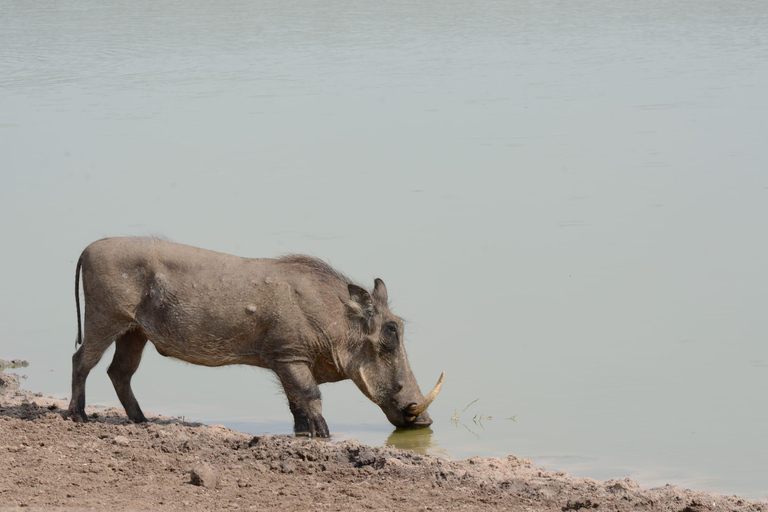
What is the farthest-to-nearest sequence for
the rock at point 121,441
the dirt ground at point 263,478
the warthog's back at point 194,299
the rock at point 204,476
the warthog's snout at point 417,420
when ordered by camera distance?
the warthog's snout at point 417,420 → the warthog's back at point 194,299 → the rock at point 121,441 → the rock at point 204,476 → the dirt ground at point 263,478

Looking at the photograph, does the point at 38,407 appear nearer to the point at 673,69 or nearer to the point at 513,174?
the point at 513,174

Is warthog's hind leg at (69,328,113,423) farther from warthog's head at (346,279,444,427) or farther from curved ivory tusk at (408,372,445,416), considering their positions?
curved ivory tusk at (408,372,445,416)

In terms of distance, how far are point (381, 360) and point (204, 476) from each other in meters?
1.93

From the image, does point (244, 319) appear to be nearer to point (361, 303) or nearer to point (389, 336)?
point (361, 303)

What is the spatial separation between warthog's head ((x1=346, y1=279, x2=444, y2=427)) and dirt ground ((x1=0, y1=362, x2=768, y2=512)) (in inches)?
34.3

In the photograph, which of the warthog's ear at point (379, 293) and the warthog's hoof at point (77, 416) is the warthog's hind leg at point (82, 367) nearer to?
the warthog's hoof at point (77, 416)

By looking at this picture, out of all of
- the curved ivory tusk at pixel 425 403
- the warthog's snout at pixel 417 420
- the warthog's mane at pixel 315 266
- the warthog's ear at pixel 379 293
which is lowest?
the warthog's snout at pixel 417 420

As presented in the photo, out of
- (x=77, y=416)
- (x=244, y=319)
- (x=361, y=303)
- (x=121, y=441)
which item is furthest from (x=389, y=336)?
(x=77, y=416)

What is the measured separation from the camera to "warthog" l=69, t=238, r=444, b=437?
297 inches

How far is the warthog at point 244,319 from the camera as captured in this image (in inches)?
297

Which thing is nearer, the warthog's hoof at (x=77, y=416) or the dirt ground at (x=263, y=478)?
the dirt ground at (x=263, y=478)

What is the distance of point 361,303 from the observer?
25.9 feet

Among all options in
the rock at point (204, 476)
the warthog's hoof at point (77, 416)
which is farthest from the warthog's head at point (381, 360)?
the rock at point (204, 476)

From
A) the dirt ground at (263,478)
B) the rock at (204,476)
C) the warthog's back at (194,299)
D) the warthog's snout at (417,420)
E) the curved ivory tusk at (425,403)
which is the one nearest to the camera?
the dirt ground at (263,478)
